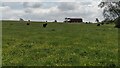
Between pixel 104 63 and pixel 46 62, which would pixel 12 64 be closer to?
pixel 46 62

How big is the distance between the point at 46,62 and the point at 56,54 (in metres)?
3.77

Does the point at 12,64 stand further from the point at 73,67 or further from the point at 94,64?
the point at 94,64

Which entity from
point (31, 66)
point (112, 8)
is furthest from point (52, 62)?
point (112, 8)

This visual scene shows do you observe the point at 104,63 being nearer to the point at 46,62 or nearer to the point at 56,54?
the point at 46,62

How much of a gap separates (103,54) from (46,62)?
5.67 meters

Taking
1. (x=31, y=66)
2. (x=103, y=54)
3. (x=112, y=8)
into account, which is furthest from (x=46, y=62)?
(x=112, y=8)

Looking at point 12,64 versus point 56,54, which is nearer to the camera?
point 12,64

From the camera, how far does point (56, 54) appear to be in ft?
74.9

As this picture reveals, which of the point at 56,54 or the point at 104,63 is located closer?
the point at 104,63

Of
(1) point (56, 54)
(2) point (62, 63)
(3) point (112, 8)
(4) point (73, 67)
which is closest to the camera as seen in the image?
(4) point (73, 67)

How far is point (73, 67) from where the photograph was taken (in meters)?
17.3

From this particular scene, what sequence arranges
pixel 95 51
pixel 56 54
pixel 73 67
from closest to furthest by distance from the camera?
pixel 73 67, pixel 56 54, pixel 95 51

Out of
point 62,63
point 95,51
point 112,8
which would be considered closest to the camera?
point 62,63

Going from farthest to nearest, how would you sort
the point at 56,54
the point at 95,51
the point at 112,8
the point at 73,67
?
the point at 112,8
the point at 95,51
the point at 56,54
the point at 73,67
